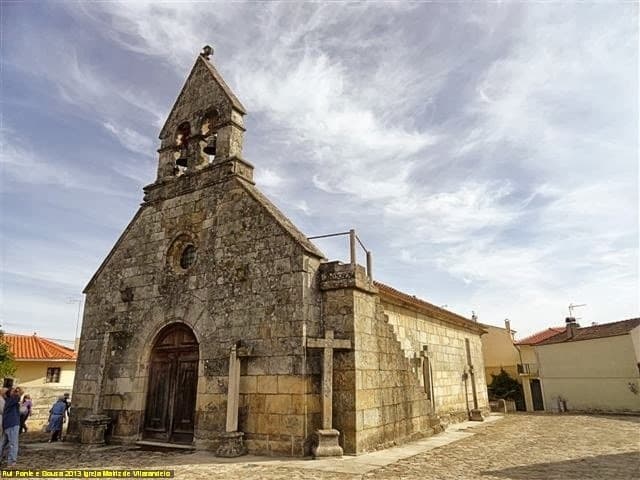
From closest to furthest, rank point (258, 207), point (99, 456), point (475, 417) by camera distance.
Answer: point (99, 456) → point (258, 207) → point (475, 417)

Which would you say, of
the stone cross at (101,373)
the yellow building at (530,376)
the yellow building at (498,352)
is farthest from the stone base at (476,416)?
the yellow building at (498,352)

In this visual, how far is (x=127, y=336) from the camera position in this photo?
10.4 meters

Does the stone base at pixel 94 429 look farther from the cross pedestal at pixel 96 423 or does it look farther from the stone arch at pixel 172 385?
the stone arch at pixel 172 385

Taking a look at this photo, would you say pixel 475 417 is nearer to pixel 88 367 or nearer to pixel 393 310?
pixel 393 310

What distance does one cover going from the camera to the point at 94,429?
9.55m

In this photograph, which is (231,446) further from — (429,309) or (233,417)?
(429,309)

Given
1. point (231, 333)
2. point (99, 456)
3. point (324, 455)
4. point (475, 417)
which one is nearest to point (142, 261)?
point (231, 333)

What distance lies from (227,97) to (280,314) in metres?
5.76

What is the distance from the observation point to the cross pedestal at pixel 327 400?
23.8ft

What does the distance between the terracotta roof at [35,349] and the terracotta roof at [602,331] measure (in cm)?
2556

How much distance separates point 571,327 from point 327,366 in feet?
72.1

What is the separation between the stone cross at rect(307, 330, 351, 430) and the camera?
748 centimetres

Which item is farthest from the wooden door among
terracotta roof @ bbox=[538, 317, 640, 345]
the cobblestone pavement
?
the cobblestone pavement

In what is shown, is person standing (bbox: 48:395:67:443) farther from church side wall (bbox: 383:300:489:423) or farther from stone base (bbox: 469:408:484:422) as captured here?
stone base (bbox: 469:408:484:422)
